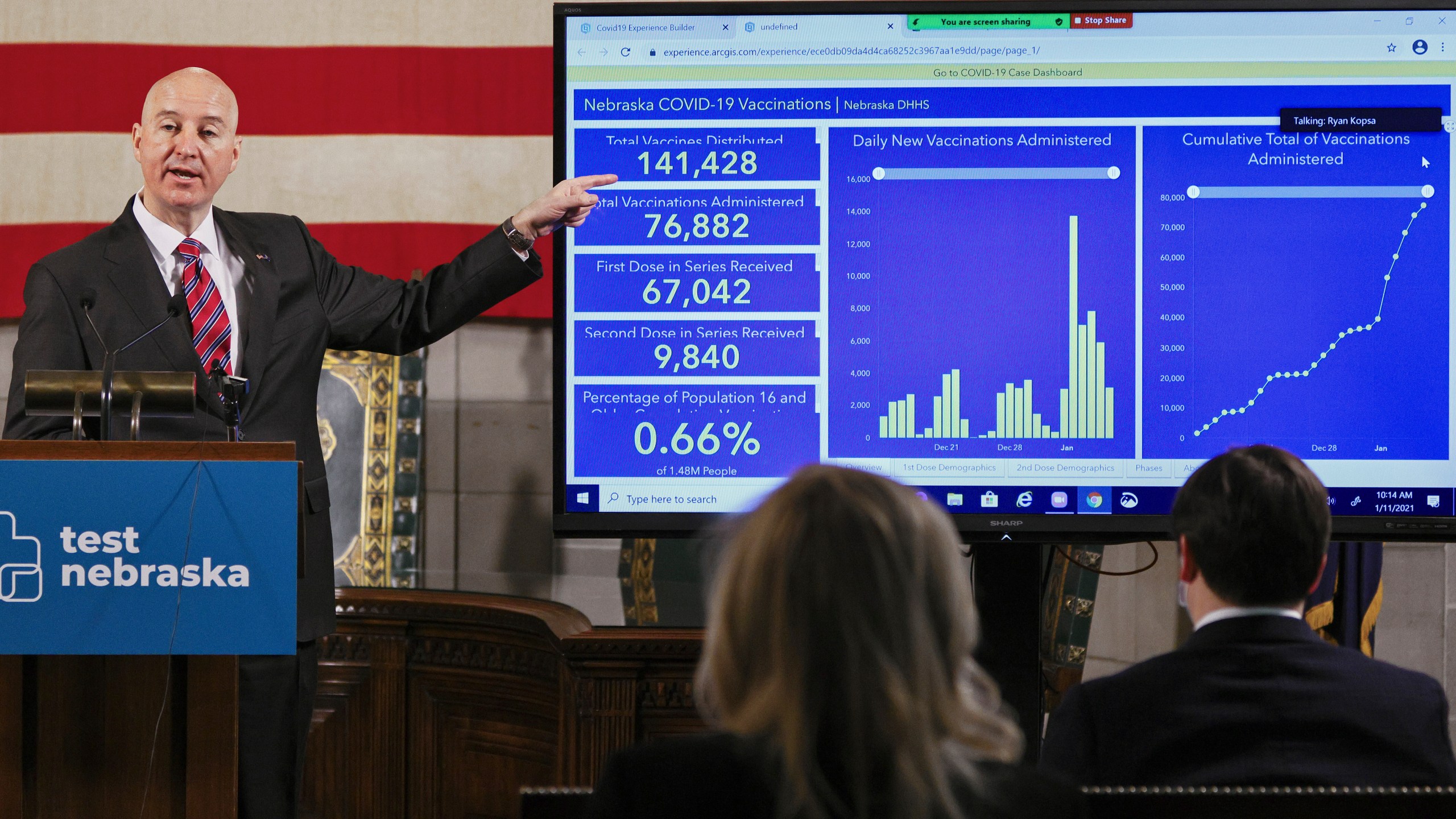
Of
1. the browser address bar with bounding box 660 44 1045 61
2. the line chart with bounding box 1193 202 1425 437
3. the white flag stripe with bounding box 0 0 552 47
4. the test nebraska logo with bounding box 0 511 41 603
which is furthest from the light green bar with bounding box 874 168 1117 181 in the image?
the white flag stripe with bounding box 0 0 552 47

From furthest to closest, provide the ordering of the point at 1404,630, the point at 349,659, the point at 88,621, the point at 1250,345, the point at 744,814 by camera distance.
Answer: the point at 1404,630
the point at 349,659
the point at 1250,345
the point at 88,621
the point at 744,814

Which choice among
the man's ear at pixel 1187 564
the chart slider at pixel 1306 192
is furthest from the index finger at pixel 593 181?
the man's ear at pixel 1187 564

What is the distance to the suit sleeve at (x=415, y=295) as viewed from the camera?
2.75m

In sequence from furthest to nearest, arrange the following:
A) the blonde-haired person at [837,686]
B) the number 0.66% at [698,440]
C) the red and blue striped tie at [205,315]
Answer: the number 0.66% at [698,440]
the red and blue striped tie at [205,315]
the blonde-haired person at [837,686]

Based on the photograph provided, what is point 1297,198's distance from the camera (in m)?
2.55

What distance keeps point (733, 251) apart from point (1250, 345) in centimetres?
102

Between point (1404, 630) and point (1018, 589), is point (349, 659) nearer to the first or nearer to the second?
point (1018, 589)

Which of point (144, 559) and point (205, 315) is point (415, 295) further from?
point (144, 559)

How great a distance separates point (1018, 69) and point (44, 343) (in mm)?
1910

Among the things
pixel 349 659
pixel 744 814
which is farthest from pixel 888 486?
pixel 349 659

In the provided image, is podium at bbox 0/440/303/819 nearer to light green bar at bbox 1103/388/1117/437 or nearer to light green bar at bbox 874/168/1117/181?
light green bar at bbox 874/168/1117/181

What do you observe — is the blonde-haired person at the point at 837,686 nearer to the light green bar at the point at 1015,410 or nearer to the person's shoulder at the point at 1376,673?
the person's shoulder at the point at 1376,673

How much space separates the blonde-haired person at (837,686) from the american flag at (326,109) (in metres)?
3.60

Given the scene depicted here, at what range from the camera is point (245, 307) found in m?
2.56
